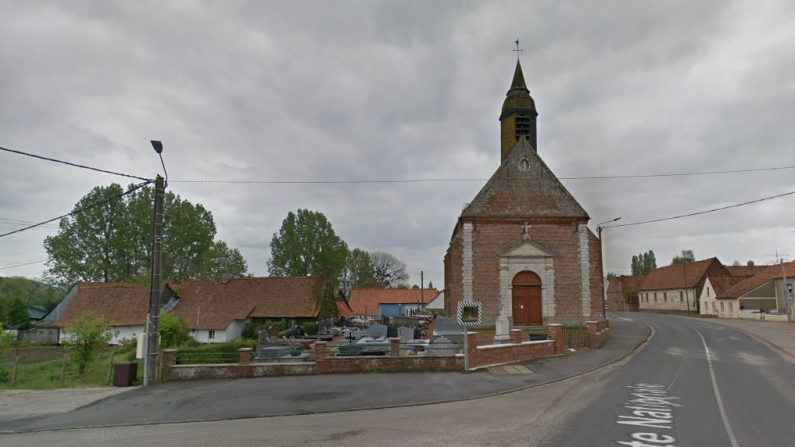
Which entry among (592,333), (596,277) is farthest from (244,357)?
(596,277)

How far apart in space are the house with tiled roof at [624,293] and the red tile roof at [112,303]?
7254 centimetres

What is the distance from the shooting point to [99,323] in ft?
58.1

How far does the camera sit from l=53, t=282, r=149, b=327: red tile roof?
37.2m

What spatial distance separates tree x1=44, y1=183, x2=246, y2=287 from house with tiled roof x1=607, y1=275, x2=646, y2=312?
66.6 metres

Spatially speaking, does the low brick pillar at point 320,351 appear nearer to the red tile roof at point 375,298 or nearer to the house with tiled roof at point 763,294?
the red tile roof at point 375,298

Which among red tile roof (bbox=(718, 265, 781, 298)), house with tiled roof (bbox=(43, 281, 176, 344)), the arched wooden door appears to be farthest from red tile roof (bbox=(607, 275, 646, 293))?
house with tiled roof (bbox=(43, 281, 176, 344))

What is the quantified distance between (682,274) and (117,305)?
6851 centimetres

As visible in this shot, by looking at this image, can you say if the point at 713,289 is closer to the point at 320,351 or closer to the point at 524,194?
the point at 524,194

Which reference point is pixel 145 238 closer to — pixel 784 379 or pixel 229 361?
pixel 229 361

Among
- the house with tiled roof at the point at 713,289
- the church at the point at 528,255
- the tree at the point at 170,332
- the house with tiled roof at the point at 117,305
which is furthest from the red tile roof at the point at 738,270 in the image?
the house with tiled roof at the point at 117,305

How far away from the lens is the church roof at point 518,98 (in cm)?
3173

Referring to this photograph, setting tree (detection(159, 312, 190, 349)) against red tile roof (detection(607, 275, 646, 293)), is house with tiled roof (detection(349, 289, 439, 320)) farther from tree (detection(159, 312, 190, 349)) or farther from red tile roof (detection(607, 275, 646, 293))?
tree (detection(159, 312, 190, 349))

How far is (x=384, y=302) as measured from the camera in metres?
63.9

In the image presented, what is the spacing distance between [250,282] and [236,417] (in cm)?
3054
